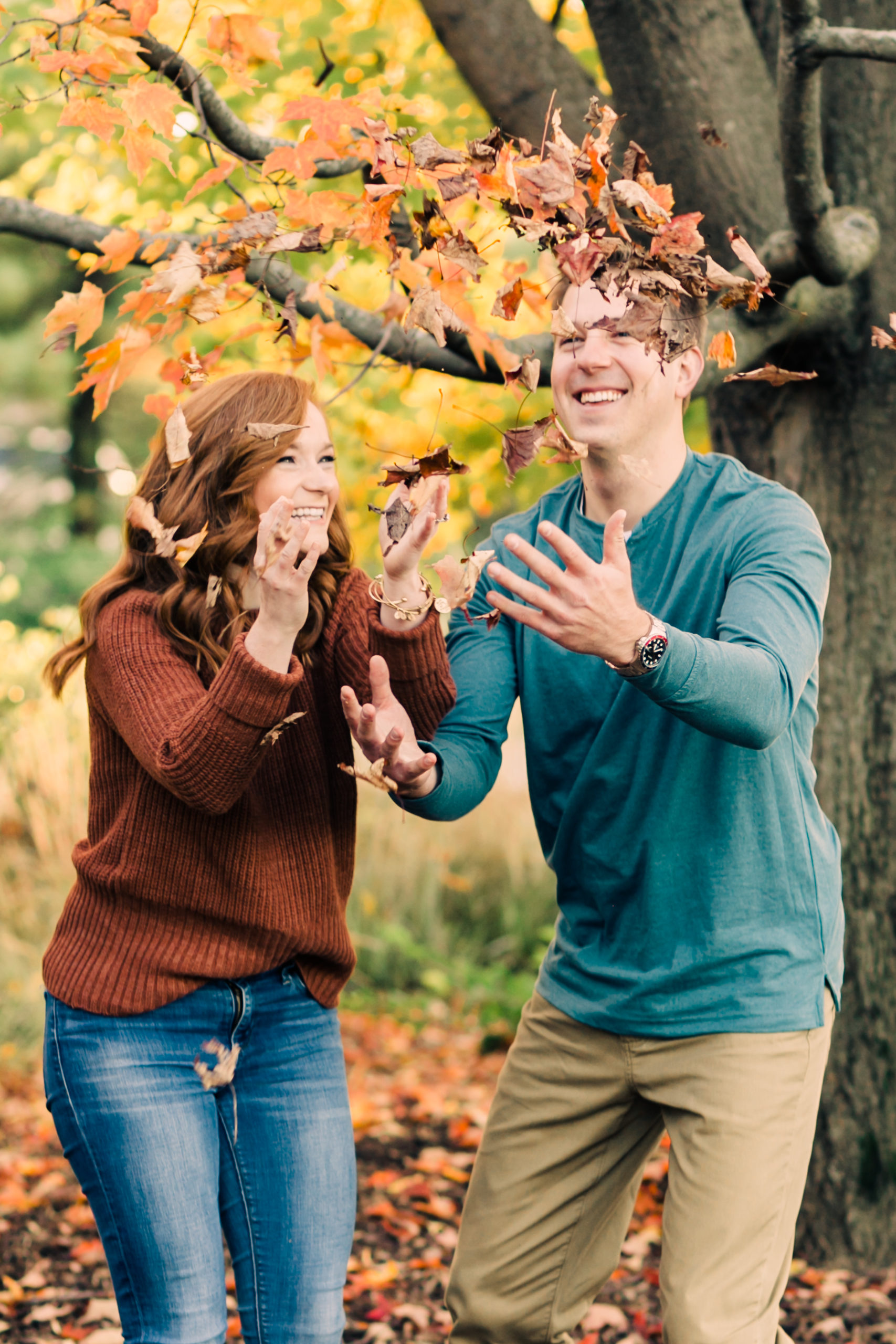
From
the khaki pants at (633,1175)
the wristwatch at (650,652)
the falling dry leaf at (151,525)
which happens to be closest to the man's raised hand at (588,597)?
the wristwatch at (650,652)

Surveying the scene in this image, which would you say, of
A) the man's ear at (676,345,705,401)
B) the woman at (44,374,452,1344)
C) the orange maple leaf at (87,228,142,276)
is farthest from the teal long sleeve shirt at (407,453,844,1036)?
the orange maple leaf at (87,228,142,276)

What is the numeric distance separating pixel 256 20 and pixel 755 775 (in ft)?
6.14

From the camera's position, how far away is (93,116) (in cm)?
252

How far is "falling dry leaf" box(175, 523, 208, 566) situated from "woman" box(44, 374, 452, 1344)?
0.04 m

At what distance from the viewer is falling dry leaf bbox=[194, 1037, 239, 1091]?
90.2 inches

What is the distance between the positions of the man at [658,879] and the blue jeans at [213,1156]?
0.43 metres

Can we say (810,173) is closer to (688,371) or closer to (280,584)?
(688,371)

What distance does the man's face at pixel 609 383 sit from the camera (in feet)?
8.18

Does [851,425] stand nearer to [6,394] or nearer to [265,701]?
[265,701]

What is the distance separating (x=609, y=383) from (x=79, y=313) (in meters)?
1.04

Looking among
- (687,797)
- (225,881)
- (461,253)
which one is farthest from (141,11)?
(687,797)

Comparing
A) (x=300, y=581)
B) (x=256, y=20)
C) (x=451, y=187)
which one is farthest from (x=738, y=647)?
(x=256, y=20)

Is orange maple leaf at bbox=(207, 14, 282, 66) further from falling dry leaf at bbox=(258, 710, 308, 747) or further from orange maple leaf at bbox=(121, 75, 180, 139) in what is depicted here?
falling dry leaf at bbox=(258, 710, 308, 747)

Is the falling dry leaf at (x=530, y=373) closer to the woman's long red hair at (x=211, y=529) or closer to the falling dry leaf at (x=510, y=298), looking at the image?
the falling dry leaf at (x=510, y=298)
